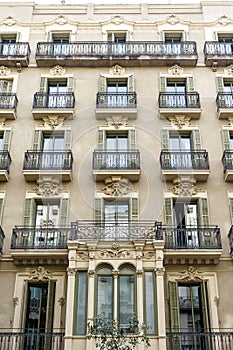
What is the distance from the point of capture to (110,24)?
2473cm

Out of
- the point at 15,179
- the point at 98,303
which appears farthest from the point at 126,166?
the point at 98,303

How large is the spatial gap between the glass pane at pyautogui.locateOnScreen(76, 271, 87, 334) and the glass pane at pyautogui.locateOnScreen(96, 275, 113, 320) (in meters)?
0.46

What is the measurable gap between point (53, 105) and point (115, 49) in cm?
454

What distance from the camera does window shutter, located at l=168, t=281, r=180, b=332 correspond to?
16.6 m

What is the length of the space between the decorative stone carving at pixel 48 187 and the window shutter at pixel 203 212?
573 centimetres

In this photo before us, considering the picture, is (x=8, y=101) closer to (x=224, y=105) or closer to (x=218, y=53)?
(x=224, y=105)

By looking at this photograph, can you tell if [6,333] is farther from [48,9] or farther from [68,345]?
[48,9]

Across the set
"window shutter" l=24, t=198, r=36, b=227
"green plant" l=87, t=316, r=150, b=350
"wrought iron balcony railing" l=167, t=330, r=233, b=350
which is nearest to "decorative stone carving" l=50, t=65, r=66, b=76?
"window shutter" l=24, t=198, r=36, b=227

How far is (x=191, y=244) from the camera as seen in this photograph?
18.1m

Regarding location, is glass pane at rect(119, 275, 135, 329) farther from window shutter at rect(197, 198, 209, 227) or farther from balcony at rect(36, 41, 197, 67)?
balcony at rect(36, 41, 197, 67)

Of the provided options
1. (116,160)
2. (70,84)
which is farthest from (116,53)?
(116,160)

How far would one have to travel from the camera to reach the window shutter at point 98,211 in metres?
18.7

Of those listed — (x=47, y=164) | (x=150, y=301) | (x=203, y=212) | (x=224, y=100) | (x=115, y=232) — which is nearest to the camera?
(x=150, y=301)

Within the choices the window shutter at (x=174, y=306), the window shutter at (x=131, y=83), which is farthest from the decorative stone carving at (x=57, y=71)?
the window shutter at (x=174, y=306)
